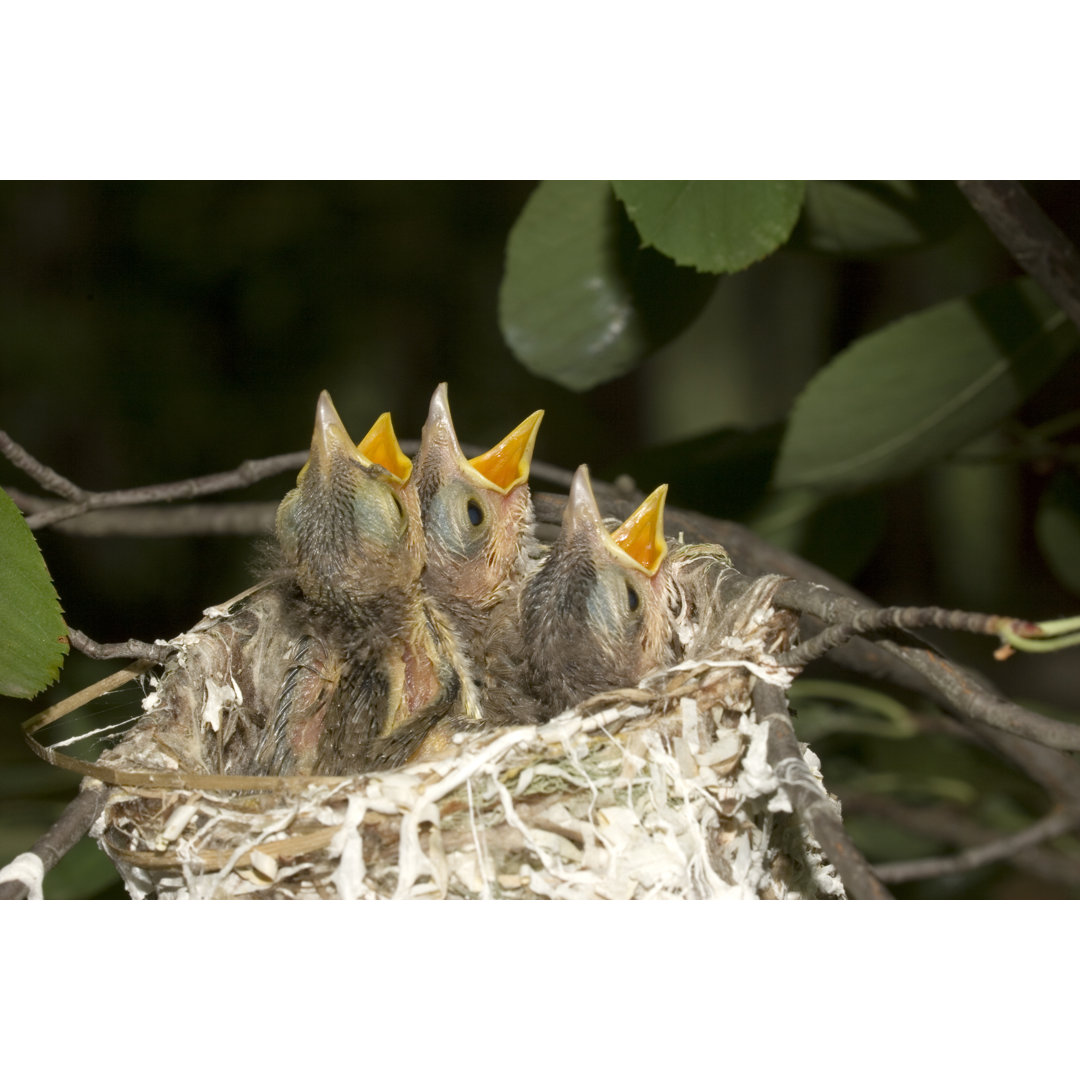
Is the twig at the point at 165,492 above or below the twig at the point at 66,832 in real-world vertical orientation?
above

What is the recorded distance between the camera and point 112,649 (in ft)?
4.21

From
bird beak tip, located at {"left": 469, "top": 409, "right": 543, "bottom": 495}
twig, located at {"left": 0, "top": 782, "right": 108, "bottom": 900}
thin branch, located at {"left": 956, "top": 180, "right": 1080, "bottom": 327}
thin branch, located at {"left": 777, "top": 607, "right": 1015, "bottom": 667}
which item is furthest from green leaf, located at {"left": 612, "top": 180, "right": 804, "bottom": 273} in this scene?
twig, located at {"left": 0, "top": 782, "right": 108, "bottom": 900}

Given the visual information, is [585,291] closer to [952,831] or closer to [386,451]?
[386,451]

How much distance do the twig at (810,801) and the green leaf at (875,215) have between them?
95 centimetres

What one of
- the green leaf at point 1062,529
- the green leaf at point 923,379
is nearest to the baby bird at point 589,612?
the green leaf at point 923,379

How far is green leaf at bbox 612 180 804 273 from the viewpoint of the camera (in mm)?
1426

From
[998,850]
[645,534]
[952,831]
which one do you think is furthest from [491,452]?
[952,831]

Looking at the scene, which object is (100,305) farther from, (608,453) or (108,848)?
(108,848)

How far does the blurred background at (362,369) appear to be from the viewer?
2936 mm

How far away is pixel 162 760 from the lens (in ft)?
4.48

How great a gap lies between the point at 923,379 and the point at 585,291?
1.83 feet

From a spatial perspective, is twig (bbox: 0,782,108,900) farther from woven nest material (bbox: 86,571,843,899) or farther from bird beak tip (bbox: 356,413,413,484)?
bird beak tip (bbox: 356,413,413,484)

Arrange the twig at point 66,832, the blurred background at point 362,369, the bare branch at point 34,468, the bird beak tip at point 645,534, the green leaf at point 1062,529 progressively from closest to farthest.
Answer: the twig at point 66,832
the bare branch at point 34,468
the bird beak tip at point 645,534
the green leaf at point 1062,529
the blurred background at point 362,369

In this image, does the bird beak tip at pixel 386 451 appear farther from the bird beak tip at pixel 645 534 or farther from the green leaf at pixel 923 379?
the green leaf at pixel 923 379
